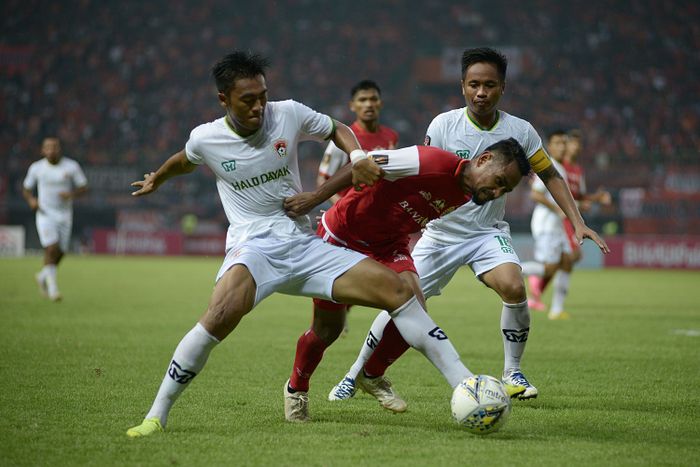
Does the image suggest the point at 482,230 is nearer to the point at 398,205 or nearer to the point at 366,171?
the point at 398,205

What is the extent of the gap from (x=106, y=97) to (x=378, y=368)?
33.8 metres

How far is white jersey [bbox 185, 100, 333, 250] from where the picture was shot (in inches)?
221

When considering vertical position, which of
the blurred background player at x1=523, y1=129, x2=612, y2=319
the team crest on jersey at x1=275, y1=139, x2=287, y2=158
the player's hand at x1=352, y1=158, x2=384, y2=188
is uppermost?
the team crest on jersey at x1=275, y1=139, x2=287, y2=158

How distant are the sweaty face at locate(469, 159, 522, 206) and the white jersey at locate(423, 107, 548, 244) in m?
1.51

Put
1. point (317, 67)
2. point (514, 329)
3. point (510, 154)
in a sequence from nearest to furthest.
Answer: point (510, 154)
point (514, 329)
point (317, 67)

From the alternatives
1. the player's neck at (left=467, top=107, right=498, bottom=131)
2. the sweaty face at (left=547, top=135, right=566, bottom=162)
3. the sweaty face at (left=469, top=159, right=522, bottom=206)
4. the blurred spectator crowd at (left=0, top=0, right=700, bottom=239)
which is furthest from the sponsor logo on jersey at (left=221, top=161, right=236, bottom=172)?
the blurred spectator crowd at (left=0, top=0, right=700, bottom=239)

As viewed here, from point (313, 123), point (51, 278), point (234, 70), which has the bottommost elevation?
point (51, 278)

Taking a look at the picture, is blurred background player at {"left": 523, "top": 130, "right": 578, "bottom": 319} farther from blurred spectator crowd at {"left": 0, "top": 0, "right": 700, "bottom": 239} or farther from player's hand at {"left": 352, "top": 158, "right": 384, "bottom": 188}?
blurred spectator crowd at {"left": 0, "top": 0, "right": 700, "bottom": 239}

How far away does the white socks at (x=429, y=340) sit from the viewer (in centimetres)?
534

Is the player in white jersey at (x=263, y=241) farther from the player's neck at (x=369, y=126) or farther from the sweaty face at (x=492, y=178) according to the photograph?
the player's neck at (x=369, y=126)

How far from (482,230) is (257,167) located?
2.23 meters

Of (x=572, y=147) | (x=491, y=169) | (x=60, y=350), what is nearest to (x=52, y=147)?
(x=60, y=350)

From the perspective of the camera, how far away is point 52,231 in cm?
1551

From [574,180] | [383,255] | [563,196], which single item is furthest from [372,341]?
[574,180]
